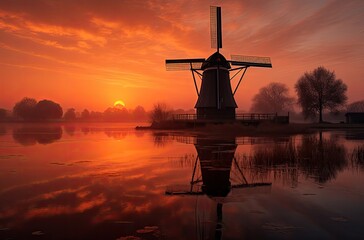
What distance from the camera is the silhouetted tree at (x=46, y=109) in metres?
114

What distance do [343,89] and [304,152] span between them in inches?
1993

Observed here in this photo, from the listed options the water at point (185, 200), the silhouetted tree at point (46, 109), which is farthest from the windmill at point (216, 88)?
the silhouetted tree at point (46, 109)

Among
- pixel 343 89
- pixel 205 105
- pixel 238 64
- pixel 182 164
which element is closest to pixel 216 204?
pixel 182 164

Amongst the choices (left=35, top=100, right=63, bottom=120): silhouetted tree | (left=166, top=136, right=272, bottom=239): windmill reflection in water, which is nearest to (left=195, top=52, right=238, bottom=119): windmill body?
(left=166, top=136, right=272, bottom=239): windmill reflection in water

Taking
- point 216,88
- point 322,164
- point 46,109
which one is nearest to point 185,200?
point 322,164

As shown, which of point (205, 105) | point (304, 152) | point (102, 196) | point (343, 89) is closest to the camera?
point (102, 196)

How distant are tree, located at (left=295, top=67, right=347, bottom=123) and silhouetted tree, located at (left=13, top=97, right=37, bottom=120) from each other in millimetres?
100042

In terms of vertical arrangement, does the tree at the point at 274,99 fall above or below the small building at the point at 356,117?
above

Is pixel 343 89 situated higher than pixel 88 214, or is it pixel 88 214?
pixel 343 89

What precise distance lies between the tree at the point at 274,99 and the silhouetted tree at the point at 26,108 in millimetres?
87993

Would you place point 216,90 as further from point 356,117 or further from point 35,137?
point 356,117

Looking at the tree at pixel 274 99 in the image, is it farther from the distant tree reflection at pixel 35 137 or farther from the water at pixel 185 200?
the water at pixel 185 200

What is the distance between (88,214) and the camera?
20.8 ft

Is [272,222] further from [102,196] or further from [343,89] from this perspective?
[343,89]
